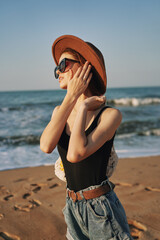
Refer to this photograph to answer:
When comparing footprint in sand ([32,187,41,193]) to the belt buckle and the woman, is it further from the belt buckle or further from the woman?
the belt buckle

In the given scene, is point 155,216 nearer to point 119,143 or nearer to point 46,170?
point 46,170

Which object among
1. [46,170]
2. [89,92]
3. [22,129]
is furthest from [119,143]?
[89,92]

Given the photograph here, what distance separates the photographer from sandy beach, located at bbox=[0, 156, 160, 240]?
136 inches

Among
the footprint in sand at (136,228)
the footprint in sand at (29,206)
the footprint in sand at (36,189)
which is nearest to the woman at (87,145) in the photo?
the footprint in sand at (136,228)

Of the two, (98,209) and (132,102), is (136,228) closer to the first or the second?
(98,209)

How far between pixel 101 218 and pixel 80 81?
0.93m

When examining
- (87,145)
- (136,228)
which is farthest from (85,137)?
(136,228)

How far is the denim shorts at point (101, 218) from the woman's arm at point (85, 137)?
0.29 m

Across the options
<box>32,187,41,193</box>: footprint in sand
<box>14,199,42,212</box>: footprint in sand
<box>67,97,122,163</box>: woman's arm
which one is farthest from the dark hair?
<box>32,187,41,193</box>: footprint in sand

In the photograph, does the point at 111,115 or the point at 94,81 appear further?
the point at 94,81

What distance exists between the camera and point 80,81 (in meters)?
1.78

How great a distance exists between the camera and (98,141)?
161 centimetres

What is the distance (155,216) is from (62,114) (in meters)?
2.80

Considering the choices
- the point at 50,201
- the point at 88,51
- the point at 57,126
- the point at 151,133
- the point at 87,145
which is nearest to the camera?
the point at 87,145
